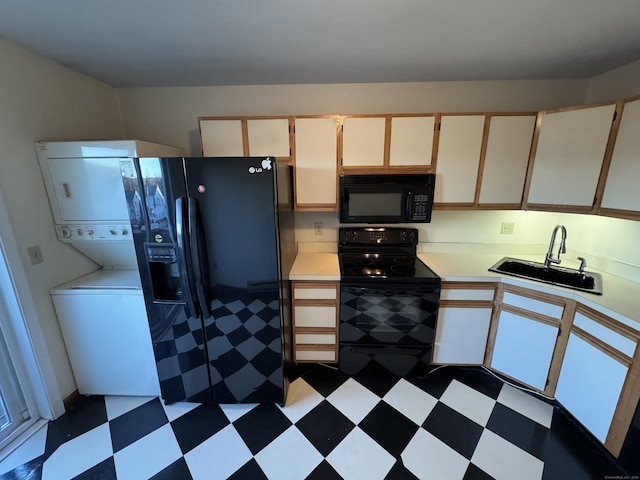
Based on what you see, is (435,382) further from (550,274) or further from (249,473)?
(249,473)

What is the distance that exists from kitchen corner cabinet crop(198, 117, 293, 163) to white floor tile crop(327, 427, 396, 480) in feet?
6.51

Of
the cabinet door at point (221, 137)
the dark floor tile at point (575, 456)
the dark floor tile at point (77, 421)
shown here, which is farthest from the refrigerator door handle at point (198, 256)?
the dark floor tile at point (575, 456)

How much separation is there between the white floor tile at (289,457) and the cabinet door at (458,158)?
1.95 meters

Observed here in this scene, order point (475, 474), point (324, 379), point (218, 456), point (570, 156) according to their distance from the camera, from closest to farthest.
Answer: point (475, 474), point (218, 456), point (570, 156), point (324, 379)

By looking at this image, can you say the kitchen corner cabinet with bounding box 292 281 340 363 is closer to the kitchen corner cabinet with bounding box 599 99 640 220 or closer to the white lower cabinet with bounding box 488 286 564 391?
the white lower cabinet with bounding box 488 286 564 391

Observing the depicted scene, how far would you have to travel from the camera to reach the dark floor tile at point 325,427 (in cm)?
153

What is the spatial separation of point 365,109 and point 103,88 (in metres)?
2.18

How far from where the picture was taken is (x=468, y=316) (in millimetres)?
1914

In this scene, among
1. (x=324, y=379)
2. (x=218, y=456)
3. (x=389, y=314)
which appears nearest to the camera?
(x=218, y=456)

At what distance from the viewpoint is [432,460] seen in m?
1.44

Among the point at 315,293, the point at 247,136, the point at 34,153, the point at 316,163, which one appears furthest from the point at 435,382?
the point at 34,153

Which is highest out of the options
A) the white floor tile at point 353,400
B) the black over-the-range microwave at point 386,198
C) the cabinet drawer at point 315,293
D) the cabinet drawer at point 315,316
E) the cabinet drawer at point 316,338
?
the black over-the-range microwave at point 386,198

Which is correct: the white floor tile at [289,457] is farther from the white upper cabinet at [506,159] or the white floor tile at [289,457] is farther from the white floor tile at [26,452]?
the white upper cabinet at [506,159]

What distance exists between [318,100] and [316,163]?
611mm
